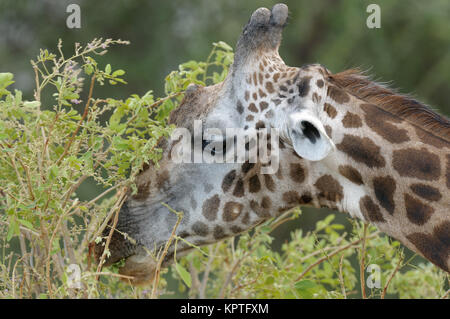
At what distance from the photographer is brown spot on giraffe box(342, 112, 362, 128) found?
10.3 ft

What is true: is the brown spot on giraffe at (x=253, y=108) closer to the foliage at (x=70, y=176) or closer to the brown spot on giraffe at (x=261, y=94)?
the brown spot on giraffe at (x=261, y=94)

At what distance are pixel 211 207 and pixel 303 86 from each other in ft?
2.34

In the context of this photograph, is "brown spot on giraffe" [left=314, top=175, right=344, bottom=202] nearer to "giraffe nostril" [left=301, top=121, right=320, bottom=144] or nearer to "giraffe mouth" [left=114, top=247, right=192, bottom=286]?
"giraffe nostril" [left=301, top=121, right=320, bottom=144]

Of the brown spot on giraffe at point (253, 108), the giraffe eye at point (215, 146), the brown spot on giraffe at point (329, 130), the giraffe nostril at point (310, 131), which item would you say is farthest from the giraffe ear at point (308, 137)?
the giraffe eye at point (215, 146)

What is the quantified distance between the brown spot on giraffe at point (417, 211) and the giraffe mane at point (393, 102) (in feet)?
1.00

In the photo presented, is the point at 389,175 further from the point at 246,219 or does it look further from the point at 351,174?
the point at 246,219

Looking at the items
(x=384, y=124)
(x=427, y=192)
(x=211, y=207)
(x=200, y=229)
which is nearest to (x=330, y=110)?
(x=384, y=124)

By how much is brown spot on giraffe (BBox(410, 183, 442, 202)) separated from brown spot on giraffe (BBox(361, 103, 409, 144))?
0.21 m

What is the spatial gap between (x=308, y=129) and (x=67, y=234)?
3.80 feet

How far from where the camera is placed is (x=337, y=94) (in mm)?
3246

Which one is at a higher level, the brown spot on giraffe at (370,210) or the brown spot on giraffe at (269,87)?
the brown spot on giraffe at (269,87)

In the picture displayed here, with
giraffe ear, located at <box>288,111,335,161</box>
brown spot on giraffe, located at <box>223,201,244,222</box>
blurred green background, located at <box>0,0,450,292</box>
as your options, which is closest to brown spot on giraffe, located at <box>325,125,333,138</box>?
giraffe ear, located at <box>288,111,335,161</box>

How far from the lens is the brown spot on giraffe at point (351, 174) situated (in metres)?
3.10
